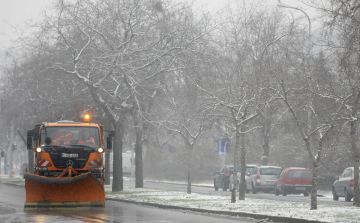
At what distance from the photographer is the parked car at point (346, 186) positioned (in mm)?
26156

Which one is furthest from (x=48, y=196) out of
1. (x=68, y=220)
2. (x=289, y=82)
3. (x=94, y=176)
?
(x=289, y=82)

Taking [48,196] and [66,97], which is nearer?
[48,196]

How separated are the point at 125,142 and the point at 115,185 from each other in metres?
9.19

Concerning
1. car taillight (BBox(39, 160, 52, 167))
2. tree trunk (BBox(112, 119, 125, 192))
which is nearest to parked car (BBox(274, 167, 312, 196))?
tree trunk (BBox(112, 119, 125, 192))

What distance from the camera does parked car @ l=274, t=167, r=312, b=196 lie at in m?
32.2

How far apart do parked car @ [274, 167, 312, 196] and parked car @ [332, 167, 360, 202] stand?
13.2 feet

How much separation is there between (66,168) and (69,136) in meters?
1.28

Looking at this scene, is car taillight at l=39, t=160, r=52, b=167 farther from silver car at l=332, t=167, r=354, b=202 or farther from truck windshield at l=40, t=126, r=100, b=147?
silver car at l=332, t=167, r=354, b=202

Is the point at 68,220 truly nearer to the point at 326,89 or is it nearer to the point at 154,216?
the point at 154,216

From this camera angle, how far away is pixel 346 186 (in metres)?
26.5

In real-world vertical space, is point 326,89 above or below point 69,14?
below

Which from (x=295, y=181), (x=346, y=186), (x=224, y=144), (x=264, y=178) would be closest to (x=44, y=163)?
(x=224, y=144)

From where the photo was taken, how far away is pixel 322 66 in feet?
62.7

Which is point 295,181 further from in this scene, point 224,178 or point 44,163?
point 44,163
